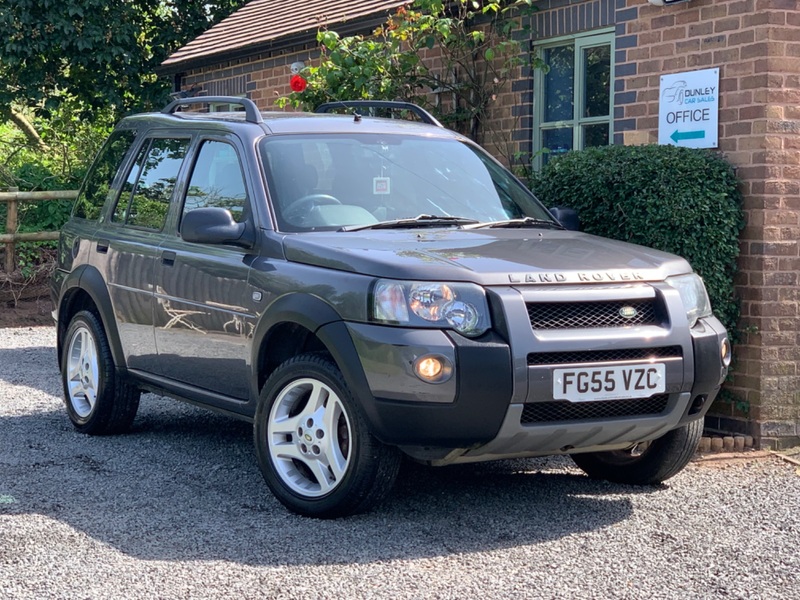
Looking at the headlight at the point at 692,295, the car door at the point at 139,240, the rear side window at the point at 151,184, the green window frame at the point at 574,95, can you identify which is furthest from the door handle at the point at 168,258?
the green window frame at the point at 574,95

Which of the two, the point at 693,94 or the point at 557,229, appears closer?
the point at 557,229

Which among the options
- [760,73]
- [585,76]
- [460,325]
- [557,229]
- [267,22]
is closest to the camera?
[460,325]

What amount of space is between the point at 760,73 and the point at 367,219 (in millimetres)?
2892

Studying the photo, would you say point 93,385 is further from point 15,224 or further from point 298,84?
point 15,224

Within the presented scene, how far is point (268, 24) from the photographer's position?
14453mm

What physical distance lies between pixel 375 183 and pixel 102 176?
2.38 meters

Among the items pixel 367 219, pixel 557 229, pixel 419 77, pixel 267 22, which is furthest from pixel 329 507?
pixel 267 22

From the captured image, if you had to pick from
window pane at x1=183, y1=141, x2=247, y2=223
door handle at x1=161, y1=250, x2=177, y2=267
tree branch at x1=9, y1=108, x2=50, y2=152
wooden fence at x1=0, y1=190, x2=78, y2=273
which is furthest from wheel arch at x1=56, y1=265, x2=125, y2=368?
tree branch at x1=9, y1=108, x2=50, y2=152

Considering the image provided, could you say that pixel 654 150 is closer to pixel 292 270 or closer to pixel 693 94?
pixel 693 94

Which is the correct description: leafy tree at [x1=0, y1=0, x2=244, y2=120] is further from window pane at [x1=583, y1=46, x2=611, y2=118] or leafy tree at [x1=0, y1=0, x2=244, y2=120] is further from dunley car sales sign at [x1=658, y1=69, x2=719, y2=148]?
dunley car sales sign at [x1=658, y1=69, x2=719, y2=148]

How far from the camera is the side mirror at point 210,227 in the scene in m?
5.65

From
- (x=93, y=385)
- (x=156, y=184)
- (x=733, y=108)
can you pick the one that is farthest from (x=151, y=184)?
(x=733, y=108)

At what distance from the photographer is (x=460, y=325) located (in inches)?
193

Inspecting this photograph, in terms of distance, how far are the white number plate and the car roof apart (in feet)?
6.85
